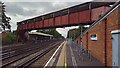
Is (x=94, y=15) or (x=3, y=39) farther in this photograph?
(x=3, y=39)

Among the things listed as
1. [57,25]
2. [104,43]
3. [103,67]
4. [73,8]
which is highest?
[73,8]

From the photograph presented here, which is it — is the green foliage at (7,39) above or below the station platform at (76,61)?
above

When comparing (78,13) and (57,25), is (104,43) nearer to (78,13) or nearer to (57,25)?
(78,13)

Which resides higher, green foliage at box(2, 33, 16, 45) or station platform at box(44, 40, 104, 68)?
green foliage at box(2, 33, 16, 45)

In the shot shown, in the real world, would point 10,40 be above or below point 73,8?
below

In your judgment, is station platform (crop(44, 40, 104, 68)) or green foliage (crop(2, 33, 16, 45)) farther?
green foliage (crop(2, 33, 16, 45))

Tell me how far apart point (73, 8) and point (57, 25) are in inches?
203

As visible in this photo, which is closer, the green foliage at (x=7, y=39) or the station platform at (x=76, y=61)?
the station platform at (x=76, y=61)

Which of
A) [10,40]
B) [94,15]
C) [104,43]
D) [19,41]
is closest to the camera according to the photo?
[104,43]

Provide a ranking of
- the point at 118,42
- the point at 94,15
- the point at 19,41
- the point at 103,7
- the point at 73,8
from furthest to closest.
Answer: the point at 19,41 → the point at 73,8 → the point at 94,15 → the point at 103,7 → the point at 118,42

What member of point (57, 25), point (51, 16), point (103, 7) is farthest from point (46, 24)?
point (103, 7)

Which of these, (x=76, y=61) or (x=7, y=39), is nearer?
(x=76, y=61)

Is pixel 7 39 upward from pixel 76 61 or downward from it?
upward

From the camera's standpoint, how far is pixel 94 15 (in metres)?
25.0
